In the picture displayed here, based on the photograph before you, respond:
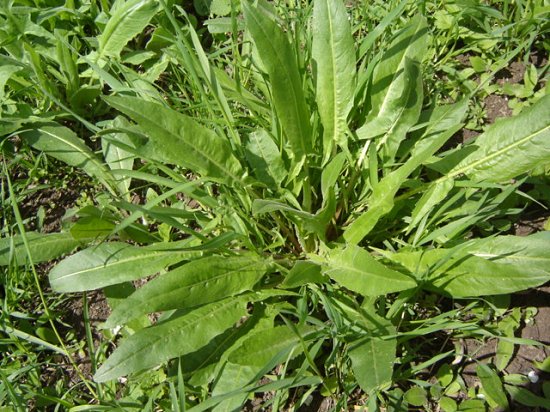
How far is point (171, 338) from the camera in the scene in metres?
1.61

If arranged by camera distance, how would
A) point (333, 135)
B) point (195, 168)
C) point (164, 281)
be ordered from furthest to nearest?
point (333, 135) < point (195, 168) < point (164, 281)

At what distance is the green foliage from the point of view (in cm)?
158

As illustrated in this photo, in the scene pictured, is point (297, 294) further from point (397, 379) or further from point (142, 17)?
point (142, 17)

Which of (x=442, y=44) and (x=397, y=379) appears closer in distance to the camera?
(x=397, y=379)

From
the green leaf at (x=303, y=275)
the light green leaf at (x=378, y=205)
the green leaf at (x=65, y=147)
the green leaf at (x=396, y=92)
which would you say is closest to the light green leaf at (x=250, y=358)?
the green leaf at (x=303, y=275)

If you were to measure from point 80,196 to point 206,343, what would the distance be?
3.42 ft

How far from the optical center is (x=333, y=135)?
6.23 feet

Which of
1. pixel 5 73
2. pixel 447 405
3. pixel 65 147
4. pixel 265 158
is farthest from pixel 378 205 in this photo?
pixel 5 73

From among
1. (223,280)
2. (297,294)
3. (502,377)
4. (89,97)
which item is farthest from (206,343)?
(89,97)

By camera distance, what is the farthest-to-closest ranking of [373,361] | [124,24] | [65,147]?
1. [124,24]
2. [65,147]
3. [373,361]

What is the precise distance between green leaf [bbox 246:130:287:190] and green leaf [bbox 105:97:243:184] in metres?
0.08

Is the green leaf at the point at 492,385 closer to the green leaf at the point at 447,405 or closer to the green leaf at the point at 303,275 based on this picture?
the green leaf at the point at 447,405

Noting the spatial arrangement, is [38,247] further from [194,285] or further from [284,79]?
[284,79]

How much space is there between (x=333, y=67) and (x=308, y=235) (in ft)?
1.80
